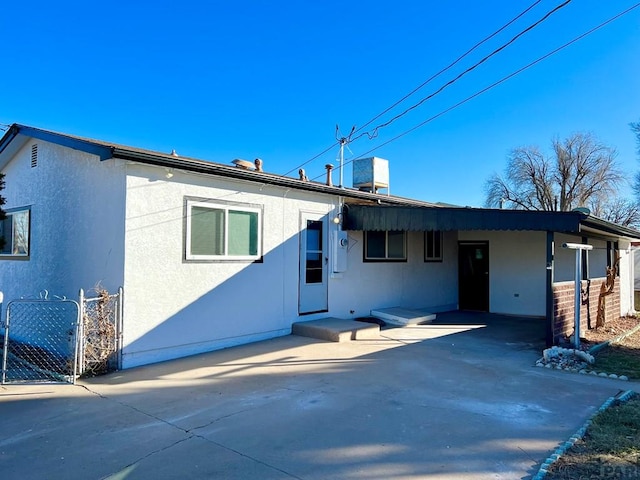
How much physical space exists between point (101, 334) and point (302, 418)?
3.37 meters

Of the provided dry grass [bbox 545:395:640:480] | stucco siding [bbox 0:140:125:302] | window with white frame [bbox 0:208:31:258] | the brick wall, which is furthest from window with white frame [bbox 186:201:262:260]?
the brick wall

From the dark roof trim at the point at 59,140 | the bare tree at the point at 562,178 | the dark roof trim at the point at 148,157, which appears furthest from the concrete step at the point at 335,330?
the bare tree at the point at 562,178

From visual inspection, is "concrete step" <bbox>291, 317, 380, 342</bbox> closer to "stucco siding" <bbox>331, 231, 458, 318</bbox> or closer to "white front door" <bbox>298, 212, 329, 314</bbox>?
"white front door" <bbox>298, 212, 329, 314</bbox>

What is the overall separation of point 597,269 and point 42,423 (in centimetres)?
1405

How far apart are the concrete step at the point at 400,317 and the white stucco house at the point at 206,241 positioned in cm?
26

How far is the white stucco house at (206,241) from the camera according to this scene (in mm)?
6164

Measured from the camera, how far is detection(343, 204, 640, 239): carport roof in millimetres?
7176

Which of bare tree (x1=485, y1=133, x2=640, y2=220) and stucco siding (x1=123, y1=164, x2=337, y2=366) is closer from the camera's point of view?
stucco siding (x1=123, y1=164, x2=337, y2=366)

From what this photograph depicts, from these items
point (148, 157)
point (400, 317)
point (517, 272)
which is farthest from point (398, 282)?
point (148, 157)

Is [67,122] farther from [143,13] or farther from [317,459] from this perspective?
[317,459]

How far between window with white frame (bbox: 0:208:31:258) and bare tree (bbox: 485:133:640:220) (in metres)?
30.3

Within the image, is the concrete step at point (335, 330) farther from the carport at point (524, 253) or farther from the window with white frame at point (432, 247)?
the window with white frame at point (432, 247)

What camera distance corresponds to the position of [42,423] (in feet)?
13.1

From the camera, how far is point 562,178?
32344mm
